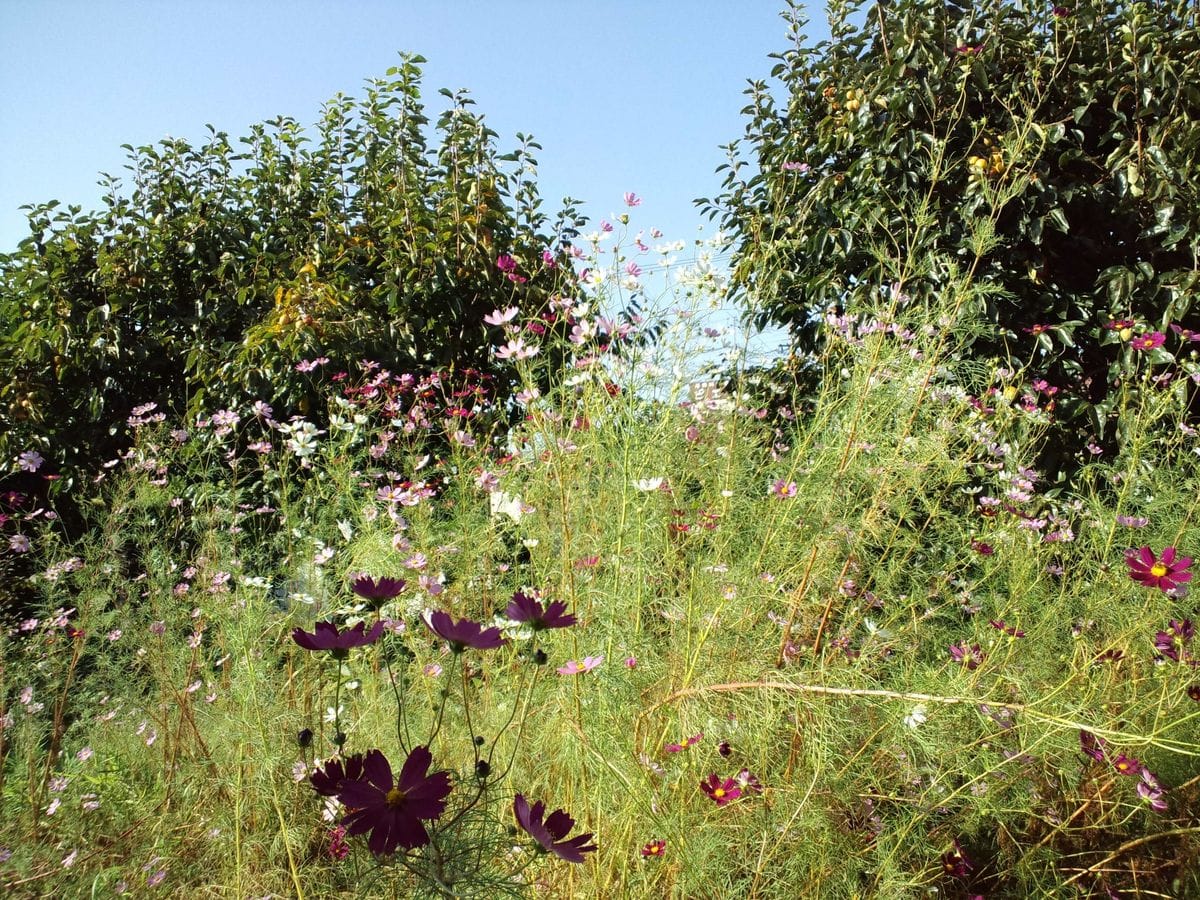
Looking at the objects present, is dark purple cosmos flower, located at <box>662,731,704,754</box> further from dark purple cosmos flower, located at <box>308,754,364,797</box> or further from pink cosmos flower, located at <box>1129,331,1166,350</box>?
pink cosmos flower, located at <box>1129,331,1166,350</box>

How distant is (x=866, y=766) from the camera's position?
5.58ft

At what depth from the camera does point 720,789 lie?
149cm

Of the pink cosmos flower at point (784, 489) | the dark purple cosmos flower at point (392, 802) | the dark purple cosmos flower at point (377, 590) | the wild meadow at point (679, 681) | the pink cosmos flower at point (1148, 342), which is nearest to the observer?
the dark purple cosmos flower at point (392, 802)

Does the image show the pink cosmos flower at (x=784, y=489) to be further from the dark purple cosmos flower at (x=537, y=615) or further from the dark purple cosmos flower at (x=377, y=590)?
the dark purple cosmos flower at (x=377, y=590)

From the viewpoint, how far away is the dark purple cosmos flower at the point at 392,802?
33.4 inches

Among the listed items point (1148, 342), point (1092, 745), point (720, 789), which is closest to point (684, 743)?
point (720, 789)

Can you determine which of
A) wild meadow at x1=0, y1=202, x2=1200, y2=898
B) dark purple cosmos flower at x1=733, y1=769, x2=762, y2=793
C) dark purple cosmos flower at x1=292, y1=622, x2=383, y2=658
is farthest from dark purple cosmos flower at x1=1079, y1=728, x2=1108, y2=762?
dark purple cosmos flower at x1=292, y1=622, x2=383, y2=658

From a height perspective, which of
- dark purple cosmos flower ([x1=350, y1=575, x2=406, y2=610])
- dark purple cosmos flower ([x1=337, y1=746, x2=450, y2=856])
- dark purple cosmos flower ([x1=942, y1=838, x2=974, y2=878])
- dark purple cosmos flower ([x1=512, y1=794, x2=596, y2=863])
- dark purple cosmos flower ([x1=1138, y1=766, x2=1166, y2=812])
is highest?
dark purple cosmos flower ([x1=350, y1=575, x2=406, y2=610])

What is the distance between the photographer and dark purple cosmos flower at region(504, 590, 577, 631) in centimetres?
98

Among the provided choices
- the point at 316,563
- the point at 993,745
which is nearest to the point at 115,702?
the point at 316,563

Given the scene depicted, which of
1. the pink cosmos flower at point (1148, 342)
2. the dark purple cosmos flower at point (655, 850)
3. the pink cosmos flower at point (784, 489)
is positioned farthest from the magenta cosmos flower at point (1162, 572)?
the pink cosmos flower at point (1148, 342)

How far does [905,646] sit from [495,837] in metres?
1.34

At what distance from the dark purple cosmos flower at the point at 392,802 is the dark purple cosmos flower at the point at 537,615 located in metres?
0.18

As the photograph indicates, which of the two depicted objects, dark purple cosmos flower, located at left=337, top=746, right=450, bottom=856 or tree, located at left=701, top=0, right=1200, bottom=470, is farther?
tree, located at left=701, top=0, right=1200, bottom=470
